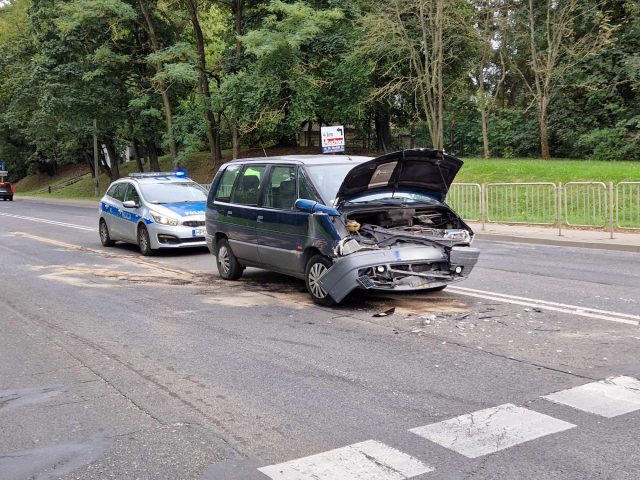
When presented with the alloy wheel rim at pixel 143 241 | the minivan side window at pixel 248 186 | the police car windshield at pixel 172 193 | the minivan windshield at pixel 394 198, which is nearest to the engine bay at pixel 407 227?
the minivan windshield at pixel 394 198

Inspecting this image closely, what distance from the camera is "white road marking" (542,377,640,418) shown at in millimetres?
4605

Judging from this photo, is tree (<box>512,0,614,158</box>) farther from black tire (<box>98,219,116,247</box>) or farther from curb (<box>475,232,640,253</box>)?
black tire (<box>98,219,116,247</box>)

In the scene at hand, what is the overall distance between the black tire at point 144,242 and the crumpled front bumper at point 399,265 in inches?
282

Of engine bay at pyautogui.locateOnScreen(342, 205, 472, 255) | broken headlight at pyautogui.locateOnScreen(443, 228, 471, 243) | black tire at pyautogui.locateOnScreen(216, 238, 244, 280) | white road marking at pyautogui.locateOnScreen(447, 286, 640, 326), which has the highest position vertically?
engine bay at pyautogui.locateOnScreen(342, 205, 472, 255)

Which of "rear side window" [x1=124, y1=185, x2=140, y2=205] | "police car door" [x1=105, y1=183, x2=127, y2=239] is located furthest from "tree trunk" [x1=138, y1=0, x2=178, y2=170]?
"rear side window" [x1=124, y1=185, x2=140, y2=205]

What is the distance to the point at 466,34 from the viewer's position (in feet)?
107

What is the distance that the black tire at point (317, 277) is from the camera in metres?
8.16

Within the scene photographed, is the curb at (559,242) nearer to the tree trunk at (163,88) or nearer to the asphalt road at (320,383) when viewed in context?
the asphalt road at (320,383)

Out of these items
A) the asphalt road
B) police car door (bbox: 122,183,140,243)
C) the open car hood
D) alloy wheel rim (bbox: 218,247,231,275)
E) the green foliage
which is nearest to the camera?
the asphalt road

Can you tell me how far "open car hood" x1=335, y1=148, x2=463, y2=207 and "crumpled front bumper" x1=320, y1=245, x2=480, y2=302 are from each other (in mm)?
849

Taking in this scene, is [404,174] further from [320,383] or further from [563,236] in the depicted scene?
[563,236]

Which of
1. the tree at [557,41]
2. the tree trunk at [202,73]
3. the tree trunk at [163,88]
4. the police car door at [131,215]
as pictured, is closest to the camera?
the police car door at [131,215]

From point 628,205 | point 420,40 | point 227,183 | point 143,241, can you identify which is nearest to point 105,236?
point 143,241

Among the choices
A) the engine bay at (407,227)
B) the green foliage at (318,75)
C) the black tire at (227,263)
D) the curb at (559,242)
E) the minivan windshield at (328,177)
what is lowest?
the curb at (559,242)
